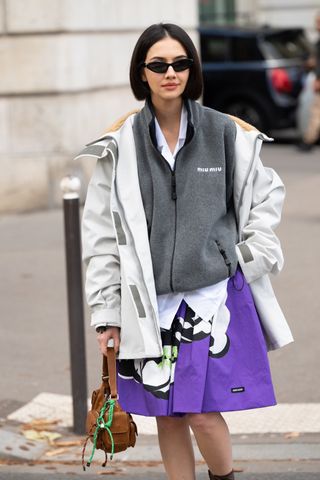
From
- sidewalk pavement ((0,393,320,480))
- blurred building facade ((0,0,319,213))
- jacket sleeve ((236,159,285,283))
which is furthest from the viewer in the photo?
blurred building facade ((0,0,319,213))

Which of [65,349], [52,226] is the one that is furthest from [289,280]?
[52,226]

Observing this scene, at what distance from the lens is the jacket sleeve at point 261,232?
4.20 meters

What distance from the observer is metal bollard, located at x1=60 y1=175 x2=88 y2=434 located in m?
5.85

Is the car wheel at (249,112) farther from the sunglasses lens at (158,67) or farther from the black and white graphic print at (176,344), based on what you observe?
the black and white graphic print at (176,344)

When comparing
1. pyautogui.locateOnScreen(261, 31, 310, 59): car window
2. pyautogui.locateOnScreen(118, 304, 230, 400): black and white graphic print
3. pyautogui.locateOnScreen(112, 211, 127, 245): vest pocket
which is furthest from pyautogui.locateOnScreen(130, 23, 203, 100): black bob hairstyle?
pyautogui.locateOnScreen(261, 31, 310, 59): car window

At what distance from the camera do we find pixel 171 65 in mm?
4152

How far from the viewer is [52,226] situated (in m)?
11.3

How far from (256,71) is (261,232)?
13.8 m

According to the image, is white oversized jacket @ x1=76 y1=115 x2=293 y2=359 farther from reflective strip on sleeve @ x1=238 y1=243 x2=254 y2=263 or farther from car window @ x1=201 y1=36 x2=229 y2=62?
car window @ x1=201 y1=36 x2=229 y2=62

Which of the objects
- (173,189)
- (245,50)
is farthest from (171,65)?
(245,50)

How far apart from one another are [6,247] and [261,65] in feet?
27.1

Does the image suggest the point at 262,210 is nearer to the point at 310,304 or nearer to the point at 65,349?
the point at 65,349

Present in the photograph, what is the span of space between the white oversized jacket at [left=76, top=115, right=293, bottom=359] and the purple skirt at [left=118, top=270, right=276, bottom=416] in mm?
75

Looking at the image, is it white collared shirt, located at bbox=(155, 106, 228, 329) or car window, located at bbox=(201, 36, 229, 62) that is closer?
white collared shirt, located at bbox=(155, 106, 228, 329)
